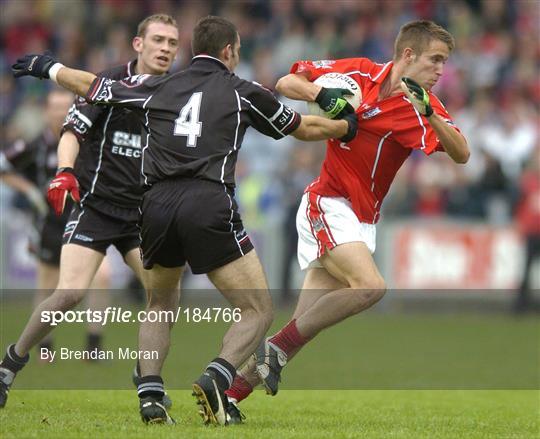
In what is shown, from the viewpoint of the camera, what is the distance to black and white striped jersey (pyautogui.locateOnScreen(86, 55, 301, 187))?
721 cm

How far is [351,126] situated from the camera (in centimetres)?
786

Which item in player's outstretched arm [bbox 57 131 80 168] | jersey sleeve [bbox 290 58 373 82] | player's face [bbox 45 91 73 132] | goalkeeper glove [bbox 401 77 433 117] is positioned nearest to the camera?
→ goalkeeper glove [bbox 401 77 433 117]

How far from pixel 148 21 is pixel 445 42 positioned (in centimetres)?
221

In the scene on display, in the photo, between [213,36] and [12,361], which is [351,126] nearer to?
[213,36]

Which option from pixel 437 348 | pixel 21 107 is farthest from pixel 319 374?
pixel 21 107

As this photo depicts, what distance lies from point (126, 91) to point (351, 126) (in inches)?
58.4

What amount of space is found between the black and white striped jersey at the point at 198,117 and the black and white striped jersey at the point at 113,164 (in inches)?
58.8

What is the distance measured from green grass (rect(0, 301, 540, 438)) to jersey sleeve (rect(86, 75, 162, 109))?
192cm

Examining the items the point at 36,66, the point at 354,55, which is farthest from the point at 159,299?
the point at 354,55

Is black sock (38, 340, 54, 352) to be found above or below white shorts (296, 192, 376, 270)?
below

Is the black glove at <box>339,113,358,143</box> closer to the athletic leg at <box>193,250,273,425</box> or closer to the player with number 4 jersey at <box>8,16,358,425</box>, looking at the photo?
the player with number 4 jersey at <box>8,16,358,425</box>

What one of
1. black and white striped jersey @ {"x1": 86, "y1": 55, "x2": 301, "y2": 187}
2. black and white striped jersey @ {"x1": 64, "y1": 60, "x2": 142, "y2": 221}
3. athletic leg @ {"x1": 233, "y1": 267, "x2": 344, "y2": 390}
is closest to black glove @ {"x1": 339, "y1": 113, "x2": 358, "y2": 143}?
black and white striped jersey @ {"x1": 86, "y1": 55, "x2": 301, "y2": 187}

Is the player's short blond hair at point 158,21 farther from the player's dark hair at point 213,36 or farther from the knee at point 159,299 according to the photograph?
the knee at point 159,299

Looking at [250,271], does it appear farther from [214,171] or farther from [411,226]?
[411,226]
